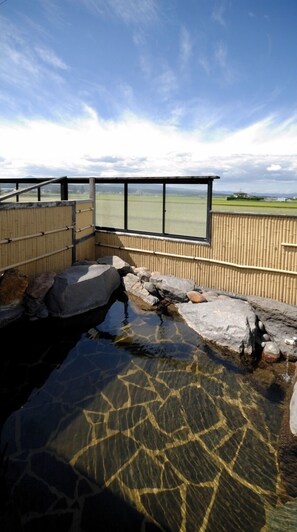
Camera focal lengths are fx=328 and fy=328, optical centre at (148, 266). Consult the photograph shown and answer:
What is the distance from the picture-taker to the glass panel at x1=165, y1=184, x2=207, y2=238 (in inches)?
455

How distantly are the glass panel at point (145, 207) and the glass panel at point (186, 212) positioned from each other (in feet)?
1.22

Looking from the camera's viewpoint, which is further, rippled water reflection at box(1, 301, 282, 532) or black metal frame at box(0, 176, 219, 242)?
black metal frame at box(0, 176, 219, 242)

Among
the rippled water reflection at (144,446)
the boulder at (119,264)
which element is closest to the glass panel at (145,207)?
the boulder at (119,264)

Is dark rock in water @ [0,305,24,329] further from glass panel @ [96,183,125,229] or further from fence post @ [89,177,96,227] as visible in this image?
fence post @ [89,177,96,227]

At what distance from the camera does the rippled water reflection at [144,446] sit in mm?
4207

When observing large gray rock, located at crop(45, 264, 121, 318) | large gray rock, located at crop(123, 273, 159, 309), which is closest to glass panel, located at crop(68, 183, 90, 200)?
large gray rock, located at crop(45, 264, 121, 318)

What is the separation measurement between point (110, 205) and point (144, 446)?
1045cm

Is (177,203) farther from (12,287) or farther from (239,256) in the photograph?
(12,287)

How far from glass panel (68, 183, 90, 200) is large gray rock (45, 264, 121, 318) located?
417 centimetres

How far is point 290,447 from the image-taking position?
5324mm

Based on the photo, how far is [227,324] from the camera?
8.77 meters

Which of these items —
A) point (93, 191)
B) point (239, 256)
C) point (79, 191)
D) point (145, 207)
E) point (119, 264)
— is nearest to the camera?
point (239, 256)

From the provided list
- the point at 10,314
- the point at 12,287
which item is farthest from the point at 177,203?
the point at 10,314

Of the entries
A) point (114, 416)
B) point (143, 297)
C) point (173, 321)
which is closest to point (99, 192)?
point (143, 297)
